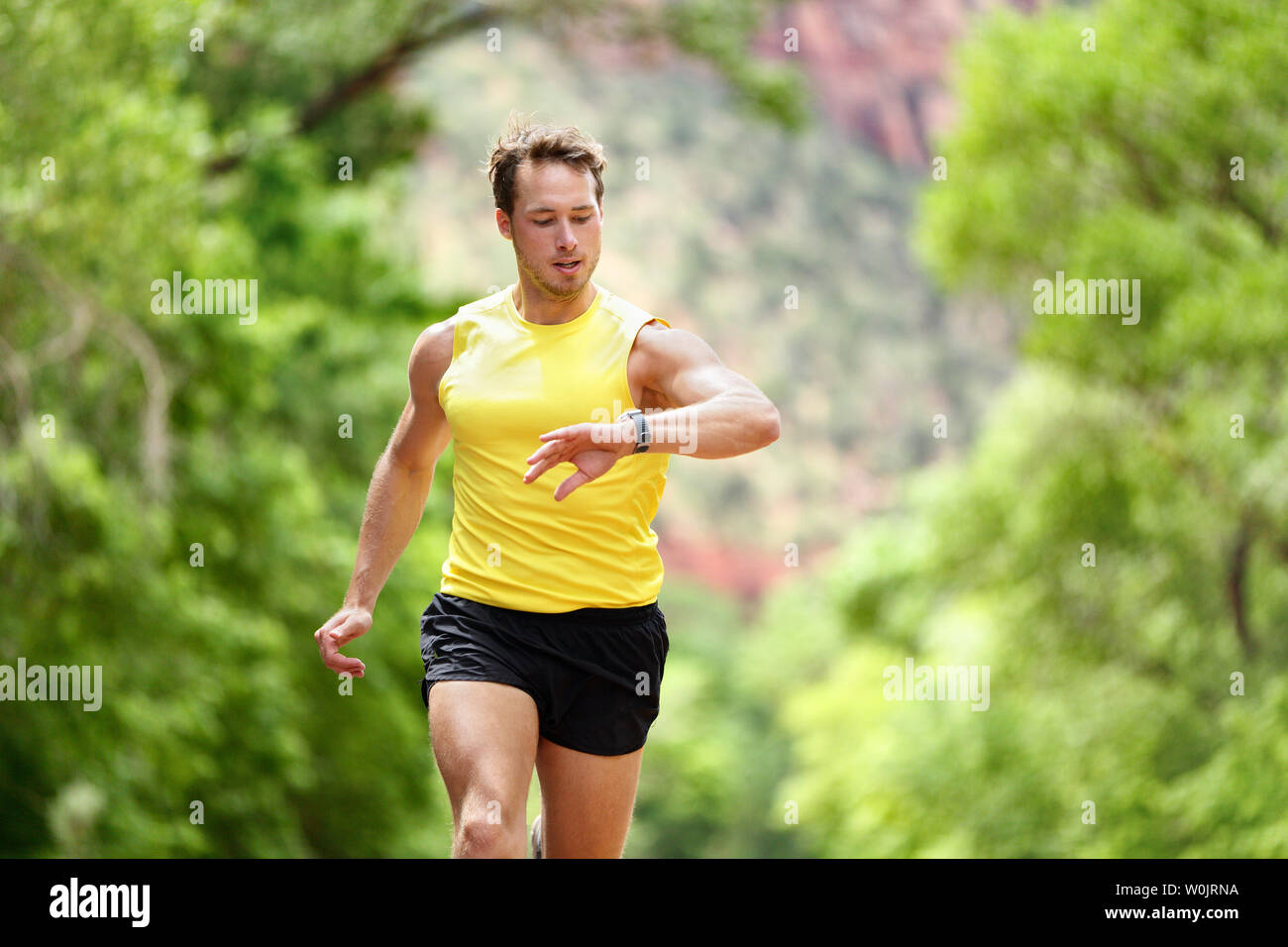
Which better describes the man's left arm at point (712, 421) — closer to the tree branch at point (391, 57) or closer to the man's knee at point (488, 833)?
the man's knee at point (488, 833)

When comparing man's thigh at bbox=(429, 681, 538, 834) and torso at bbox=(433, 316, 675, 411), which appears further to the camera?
torso at bbox=(433, 316, 675, 411)

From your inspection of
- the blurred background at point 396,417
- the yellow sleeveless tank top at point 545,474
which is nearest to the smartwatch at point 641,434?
the yellow sleeveless tank top at point 545,474

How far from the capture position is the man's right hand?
397cm

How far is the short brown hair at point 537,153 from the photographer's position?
12.9 feet

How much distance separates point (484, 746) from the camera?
3.77 meters

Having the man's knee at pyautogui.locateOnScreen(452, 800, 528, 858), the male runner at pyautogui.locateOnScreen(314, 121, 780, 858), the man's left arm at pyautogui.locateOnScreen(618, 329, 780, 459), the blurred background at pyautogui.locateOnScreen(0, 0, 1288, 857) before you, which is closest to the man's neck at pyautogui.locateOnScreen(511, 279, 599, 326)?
the male runner at pyautogui.locateOnScreen(314, 121, 780, 858)

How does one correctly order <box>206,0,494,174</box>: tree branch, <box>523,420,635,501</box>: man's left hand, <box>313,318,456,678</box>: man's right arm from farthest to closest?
<box>206,0,494,174</box>: tree branch, <box>313,318,456,678</box>: man's right arm, <box>523,420,635,501</box>: man's left hand

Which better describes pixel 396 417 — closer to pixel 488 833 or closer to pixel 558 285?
pixel 558 285

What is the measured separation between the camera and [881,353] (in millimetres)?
76688

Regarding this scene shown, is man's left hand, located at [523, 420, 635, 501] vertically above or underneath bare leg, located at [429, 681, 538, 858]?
above

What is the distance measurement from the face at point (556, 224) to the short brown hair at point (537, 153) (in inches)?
1.0

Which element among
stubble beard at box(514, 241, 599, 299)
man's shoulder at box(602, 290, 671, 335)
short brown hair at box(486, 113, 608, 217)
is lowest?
man's shoulder at box(602, 290, 671, 335)

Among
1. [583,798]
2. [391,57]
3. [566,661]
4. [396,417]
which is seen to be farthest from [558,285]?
[396,417]

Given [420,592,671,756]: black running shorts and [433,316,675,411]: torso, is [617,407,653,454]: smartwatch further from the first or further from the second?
[420,592,671,756]: black running shorts
